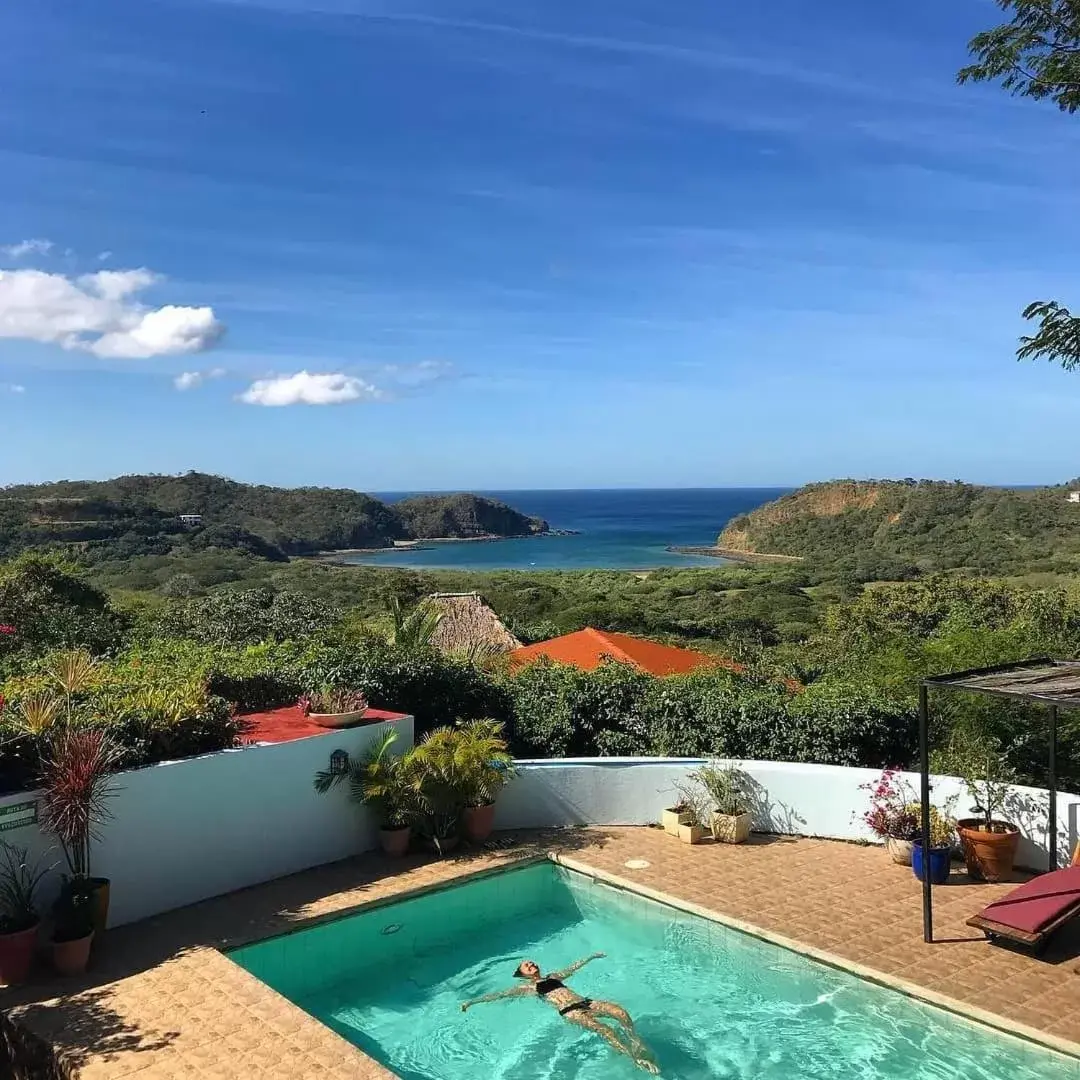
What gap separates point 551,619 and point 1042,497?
48182mm

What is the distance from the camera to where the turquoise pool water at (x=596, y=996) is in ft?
20.9

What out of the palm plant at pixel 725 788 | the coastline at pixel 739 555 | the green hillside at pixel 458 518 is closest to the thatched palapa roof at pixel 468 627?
the palm plant at pixel 725 788

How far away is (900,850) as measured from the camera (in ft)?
30.8

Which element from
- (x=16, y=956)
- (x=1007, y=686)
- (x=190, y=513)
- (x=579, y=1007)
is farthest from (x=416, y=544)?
(x=1007, y=686)

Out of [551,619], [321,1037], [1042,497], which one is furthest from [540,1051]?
[1042,497]

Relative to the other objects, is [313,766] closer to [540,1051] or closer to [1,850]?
[1,850]

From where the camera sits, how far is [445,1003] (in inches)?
292

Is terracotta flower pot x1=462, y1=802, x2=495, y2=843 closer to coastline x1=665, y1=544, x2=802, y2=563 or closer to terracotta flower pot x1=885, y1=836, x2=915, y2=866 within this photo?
terracotta flower pot x1=885, y1=836, x2=915, y2=866

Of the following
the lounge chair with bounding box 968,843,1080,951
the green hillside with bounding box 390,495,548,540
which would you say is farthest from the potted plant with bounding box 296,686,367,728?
the green hillside with bounding box 390,495,548,540

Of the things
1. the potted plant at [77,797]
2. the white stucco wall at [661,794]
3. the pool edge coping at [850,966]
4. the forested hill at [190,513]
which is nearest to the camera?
the pool edge coping at [850,966]

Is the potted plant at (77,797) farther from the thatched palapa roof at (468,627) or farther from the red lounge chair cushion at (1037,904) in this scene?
the thatched palapa roof at (468,627)

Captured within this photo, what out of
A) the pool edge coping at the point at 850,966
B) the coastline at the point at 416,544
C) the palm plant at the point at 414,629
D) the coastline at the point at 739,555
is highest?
the palm plant at the point at 414,629

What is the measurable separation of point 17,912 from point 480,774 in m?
4.38

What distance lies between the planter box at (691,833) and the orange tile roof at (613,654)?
17.9 ft
